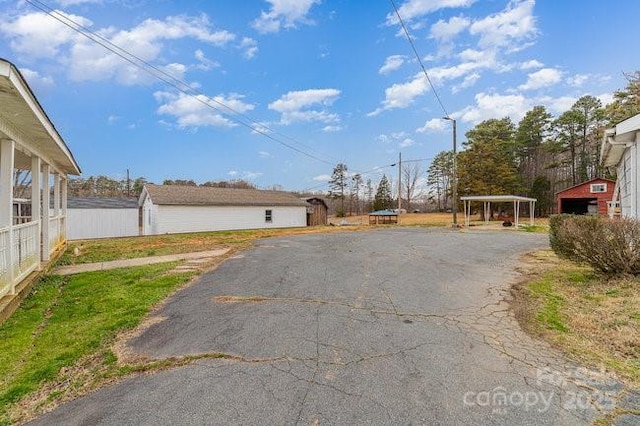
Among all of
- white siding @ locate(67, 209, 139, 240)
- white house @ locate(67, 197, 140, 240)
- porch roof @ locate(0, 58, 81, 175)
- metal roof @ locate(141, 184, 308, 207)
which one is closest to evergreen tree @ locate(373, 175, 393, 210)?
metal roof @ locate(141, 184, 308, 207)

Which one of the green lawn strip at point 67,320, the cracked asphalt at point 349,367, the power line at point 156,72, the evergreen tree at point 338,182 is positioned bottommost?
the green lawn strip at point 67,320

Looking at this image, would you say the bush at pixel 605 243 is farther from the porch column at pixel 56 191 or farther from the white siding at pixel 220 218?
the white siding at pixel 220 218

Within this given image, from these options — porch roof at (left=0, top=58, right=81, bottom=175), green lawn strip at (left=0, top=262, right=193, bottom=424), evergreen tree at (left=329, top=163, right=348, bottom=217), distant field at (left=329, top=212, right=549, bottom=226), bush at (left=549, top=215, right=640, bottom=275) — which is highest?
evergreen tree at (left=329, top=163, right=348, bottom=217)

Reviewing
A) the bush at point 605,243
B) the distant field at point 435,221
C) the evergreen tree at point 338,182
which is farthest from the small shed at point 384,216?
the bush at point 605,243

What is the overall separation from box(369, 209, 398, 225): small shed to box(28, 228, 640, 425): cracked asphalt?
25.5m

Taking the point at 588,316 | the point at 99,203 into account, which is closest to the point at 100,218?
the point at 99,203

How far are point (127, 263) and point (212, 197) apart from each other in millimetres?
16748

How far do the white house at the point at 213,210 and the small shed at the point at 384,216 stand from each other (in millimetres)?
6631

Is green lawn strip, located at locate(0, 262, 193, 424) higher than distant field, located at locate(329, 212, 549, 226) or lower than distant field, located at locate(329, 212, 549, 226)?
lower

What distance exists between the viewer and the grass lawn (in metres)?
3.37

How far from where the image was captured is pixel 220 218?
Answer: 25547 mm

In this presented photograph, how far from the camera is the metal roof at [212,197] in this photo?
76.5ft

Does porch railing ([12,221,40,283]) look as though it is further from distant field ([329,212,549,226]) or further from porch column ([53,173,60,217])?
distant field ([329,212,549,226])

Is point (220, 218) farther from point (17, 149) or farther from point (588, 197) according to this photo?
point (588, 197)
